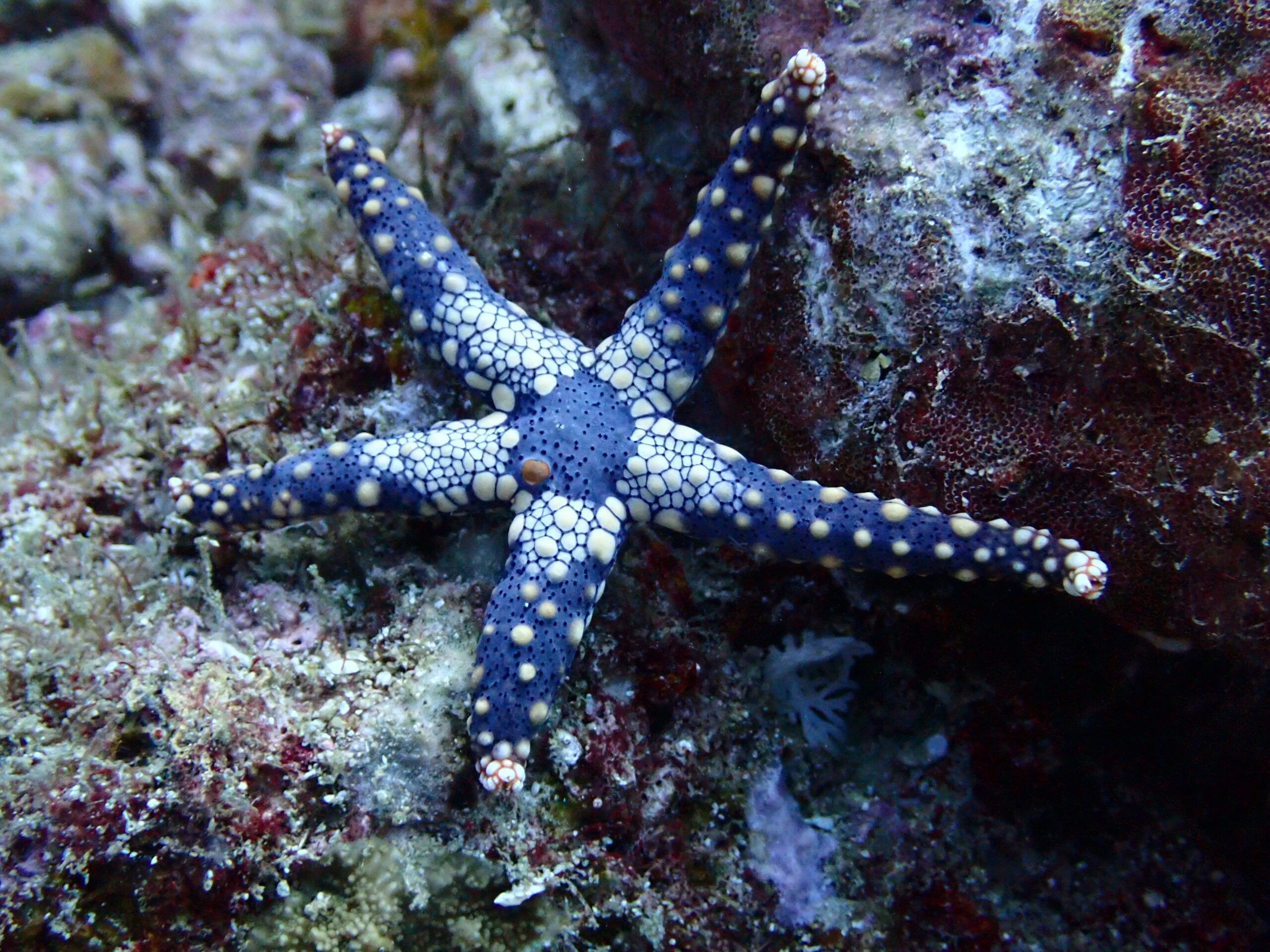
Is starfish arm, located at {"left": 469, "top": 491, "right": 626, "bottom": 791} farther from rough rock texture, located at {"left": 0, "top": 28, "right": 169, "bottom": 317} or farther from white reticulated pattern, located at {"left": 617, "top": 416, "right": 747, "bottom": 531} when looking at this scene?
rough rock texture, located at {"left": 0, "top": 28, "right": 169, "bottom": 317}

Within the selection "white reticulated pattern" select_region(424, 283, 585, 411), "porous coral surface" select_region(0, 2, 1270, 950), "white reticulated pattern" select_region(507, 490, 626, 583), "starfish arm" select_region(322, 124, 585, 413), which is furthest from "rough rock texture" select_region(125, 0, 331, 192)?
"white reticulated pattern" select_region(507, 490, 626, 583)

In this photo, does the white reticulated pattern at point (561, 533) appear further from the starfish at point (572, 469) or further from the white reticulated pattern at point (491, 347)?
the white reticulated pattern at point (491, 347)

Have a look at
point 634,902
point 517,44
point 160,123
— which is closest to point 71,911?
point 634,902

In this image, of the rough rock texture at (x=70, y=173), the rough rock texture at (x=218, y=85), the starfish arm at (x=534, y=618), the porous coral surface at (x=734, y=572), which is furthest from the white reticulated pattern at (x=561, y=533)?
the rough rock texture at (x=218, y=85)

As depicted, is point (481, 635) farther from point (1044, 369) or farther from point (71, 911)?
point (1044, 369)

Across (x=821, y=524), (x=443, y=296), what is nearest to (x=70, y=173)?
(x=443, y=296)

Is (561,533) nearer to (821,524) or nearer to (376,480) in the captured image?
(376,480)

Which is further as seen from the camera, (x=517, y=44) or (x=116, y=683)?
(x=517, y=44)
